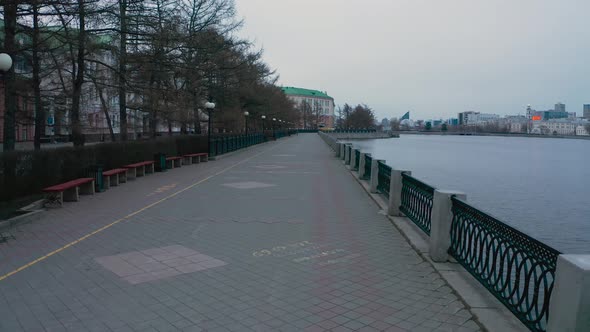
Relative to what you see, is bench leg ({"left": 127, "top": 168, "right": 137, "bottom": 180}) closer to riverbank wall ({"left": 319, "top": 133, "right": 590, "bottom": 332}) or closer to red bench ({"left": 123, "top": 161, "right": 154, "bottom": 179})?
red bench ({"left": 123, "top": 161, "right": 154, "bottom": 179})

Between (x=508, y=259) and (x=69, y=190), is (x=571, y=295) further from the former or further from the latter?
(x=69, y=190)

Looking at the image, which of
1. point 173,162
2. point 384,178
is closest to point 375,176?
point 384,178

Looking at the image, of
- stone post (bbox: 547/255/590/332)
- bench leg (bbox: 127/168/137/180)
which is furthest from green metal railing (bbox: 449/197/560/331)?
bench leg (bbox: 127/168/137/180)

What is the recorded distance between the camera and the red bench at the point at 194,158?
22773 mm

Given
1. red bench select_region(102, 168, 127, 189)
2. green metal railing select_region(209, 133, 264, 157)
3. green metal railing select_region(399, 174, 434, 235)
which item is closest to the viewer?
green metal railing select_region(399, 174, 434, 235)

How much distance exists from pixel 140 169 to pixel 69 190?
6.39 m

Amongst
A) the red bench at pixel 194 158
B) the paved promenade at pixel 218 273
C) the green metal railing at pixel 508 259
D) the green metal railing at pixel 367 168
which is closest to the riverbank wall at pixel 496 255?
the green metal railing at pixel 508 259

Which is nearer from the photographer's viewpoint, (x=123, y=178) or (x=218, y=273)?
(x=218, y=273)

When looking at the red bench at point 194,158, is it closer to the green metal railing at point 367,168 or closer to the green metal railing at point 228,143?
the green metal railing at point 228,143

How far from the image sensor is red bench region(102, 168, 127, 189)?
13.3m

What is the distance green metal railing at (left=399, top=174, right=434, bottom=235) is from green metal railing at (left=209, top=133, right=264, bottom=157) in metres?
18.5

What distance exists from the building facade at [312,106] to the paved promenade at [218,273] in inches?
5046

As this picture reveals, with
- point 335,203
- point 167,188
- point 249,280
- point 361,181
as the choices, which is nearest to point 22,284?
point 249,280

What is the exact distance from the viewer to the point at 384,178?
448 inches
